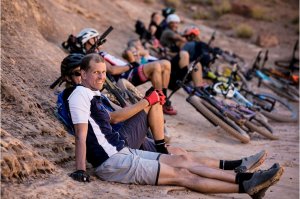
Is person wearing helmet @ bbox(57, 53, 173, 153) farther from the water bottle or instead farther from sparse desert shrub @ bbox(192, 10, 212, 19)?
sparse desert shrub @ bbox(192, 10, 212, 19)

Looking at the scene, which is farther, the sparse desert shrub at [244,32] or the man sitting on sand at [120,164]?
Answer: the sparse desert shrub at [244,32]

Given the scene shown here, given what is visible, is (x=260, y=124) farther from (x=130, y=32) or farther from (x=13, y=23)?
(x=130, y=32)

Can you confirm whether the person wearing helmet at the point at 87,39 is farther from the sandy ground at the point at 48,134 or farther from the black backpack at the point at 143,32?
the black backpack at the point at 143,32

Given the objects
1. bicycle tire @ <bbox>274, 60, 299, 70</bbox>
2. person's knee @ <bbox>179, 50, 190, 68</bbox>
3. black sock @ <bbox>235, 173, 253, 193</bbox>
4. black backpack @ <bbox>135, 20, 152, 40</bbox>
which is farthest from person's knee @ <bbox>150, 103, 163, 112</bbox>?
bicycle tire @ <bbox>274, 60, 299, 70</bbox>

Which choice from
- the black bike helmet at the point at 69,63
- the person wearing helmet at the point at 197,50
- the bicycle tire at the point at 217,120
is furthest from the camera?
the person wearing helmet at the point at 197,50

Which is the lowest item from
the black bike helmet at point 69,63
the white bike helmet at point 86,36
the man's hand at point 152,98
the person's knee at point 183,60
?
the person's knee at point 183,60

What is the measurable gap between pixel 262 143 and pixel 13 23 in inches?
156

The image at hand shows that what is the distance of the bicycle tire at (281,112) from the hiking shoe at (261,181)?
226 inches

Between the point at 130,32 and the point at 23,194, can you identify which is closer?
the point at 23,194

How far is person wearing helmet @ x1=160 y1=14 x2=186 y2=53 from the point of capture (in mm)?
13078

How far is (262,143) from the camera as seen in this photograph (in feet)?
28.2

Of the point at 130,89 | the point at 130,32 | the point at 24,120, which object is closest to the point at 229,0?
the point at 130,32

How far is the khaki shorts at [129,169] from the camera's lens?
4793mm

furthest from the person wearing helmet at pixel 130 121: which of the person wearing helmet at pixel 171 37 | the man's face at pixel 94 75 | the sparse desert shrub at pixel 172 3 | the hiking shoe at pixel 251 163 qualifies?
the sparse desert shrub at pixel 172 3
